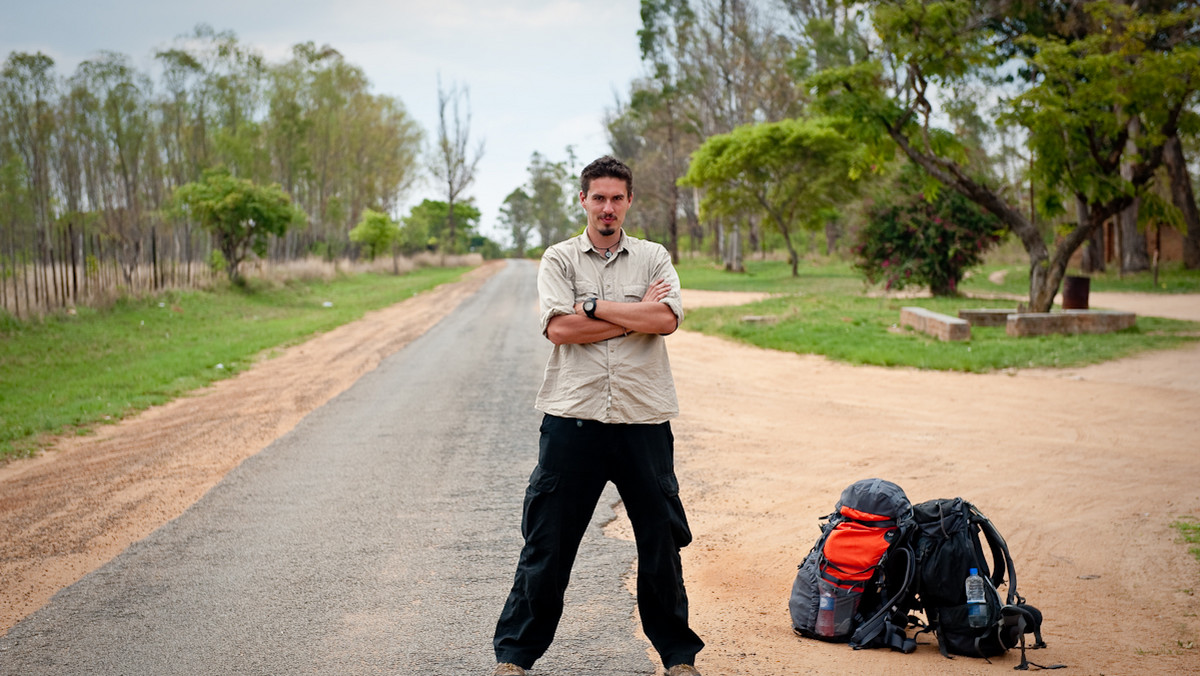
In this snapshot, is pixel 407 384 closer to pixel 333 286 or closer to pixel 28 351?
pixel 28 351

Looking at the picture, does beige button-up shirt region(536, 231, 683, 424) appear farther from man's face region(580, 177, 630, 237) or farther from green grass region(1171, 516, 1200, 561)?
green grass region(1171, 516, 1200, 561)

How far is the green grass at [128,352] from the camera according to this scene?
409 inches

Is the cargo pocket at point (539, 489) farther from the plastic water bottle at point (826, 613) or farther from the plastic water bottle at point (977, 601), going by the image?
the plastic water bottle at point (977, 601)

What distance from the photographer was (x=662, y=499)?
3467 millimetres

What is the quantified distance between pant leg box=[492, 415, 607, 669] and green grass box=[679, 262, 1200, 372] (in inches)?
406

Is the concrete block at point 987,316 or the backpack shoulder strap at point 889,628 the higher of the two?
the concrete block at point 987,316

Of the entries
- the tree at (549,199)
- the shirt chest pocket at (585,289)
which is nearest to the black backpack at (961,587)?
the shirt chest pocket at (585,289)

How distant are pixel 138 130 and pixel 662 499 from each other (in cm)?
5000

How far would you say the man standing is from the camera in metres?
3.44

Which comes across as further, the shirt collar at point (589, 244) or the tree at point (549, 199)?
the tree at point (549, 199)

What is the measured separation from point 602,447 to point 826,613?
1.44 metres

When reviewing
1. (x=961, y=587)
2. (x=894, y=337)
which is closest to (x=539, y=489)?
(x=961, y=587)

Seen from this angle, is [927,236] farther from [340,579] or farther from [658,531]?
[658,531]

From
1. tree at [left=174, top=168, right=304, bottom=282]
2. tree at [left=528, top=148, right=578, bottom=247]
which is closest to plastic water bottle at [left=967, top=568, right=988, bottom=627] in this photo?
tree at [left=174, top=168, right=304, bottom=282]
